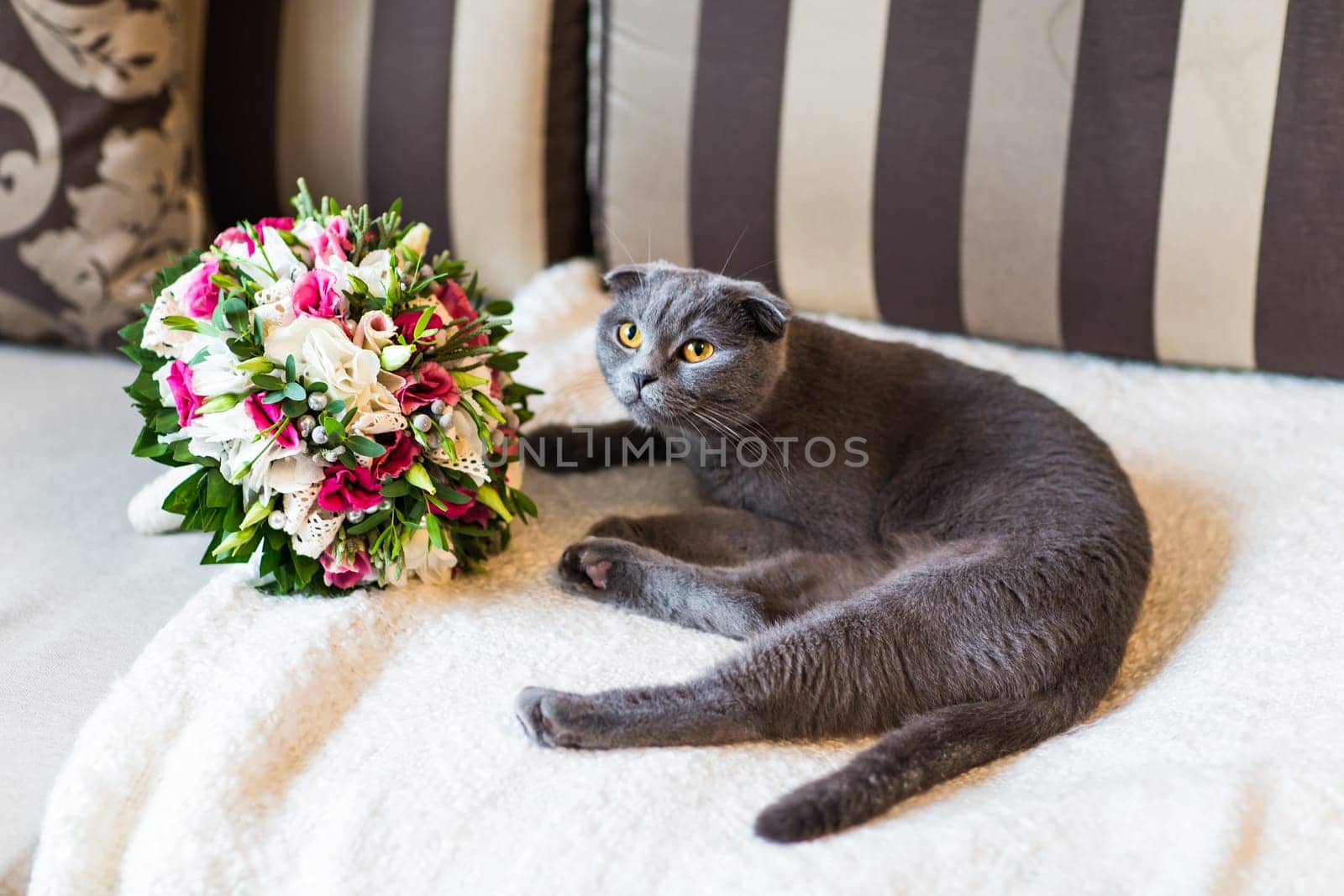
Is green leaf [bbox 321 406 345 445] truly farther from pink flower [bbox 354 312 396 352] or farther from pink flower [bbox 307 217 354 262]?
pink flower [bbox 307 217 354 262]

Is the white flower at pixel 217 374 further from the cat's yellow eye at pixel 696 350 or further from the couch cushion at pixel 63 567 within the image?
the cat's yellow eye at pixel 696 350

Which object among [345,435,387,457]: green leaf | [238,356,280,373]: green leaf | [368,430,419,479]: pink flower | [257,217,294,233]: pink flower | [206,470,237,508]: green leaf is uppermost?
[257,217,294,233]: pink flower

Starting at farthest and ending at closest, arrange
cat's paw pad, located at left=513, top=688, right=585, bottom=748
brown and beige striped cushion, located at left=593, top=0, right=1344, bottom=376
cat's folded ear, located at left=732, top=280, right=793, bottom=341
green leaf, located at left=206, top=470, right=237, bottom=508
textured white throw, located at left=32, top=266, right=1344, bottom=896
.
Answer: brown and beige striped cushion, located at left=593, top=0, right=1344, bottom=376, cat's folded ear, located at left=732, top=280, right=793, bottom=341, green leaf, located at left=206, top=470, right=237, bottom=508, cat's paw pad, located at left=513, top=688, right=585, bottom=748, textured white throw, located at left=32, top=266, right=1344, bottom=896

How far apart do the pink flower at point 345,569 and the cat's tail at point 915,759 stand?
0.49 metres

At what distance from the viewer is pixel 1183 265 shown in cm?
142

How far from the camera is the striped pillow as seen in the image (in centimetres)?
159

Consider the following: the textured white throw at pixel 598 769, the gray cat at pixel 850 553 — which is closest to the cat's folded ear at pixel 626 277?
the gray cat at pixel 850 553

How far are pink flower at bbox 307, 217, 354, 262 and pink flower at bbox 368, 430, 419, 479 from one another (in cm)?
19

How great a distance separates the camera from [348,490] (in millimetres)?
→ 1061

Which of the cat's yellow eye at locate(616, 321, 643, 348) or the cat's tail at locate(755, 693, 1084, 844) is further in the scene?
the cat's yellow eye at locate(616, 321, 643, 348)

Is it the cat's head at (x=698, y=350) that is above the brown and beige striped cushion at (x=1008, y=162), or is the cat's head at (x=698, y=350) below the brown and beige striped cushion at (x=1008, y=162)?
below

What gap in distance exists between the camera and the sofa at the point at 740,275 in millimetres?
845

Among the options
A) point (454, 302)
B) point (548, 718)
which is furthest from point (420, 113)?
point (548, 718)

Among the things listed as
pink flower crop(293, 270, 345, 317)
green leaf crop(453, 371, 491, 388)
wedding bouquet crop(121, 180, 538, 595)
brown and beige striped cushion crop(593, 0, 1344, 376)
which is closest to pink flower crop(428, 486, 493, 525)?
wedding bouquet crop(121, 180, 538, 595)
